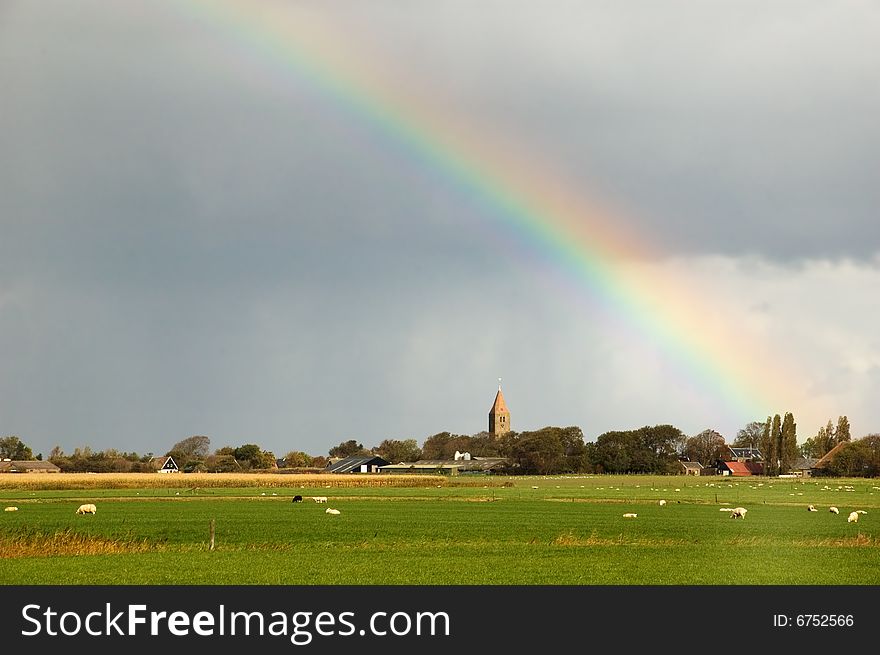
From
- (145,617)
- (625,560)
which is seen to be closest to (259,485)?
(625,560)

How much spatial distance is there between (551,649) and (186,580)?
13.1 metres

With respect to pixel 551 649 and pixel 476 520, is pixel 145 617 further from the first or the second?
pixel 476 520

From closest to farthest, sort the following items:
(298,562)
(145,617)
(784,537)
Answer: (145,617) < (298,562) < (784,537)

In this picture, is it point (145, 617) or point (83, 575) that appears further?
point (83, 575)

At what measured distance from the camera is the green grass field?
98.9 ft

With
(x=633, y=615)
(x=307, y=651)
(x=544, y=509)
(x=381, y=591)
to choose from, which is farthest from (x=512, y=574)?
(x=544, y=509)

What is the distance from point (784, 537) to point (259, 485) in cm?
9723

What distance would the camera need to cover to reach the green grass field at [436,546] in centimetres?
3014

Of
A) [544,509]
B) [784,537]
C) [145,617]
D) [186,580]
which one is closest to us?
[145,617]

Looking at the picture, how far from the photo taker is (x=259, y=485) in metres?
135

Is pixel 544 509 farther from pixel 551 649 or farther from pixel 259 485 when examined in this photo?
pixel 259 485

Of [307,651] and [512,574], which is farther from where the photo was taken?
[512,574]

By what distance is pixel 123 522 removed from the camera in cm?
5906

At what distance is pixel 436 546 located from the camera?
41.7 m
